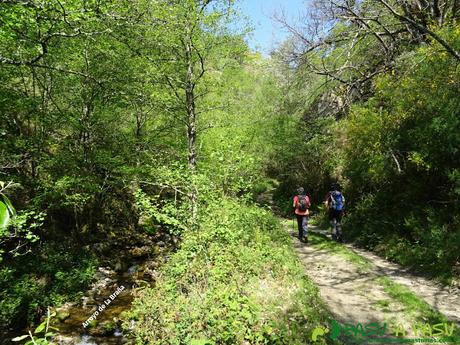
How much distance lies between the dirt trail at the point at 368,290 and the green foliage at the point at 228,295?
2.40 feet

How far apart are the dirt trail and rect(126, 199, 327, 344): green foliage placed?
0.73 meters

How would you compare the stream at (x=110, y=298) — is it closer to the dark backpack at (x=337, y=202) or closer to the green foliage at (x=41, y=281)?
the green foliage at (x=41, y=281)

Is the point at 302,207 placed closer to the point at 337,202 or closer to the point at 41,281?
the point at 337,202

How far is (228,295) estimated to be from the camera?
238 inches

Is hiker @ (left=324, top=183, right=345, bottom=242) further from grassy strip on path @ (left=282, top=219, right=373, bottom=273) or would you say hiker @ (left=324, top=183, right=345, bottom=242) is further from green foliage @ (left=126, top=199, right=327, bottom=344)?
green foliage @ (left=126, top=199, right=327, bottom=344)

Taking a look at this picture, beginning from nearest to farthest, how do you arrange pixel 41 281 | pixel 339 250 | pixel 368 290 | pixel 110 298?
pixel 368 290 → pixel 110 298 → pixel 41 281 → pixel 339 250

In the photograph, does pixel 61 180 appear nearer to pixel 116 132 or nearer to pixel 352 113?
pixel 116 132

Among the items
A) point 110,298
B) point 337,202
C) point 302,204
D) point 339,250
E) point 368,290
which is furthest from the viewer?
point 337,202

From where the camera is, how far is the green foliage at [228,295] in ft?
17.9

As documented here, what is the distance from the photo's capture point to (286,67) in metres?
15.4

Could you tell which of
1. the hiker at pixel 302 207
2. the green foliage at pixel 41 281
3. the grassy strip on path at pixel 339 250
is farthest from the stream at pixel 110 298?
the grassy strip on path at pixel 339 250

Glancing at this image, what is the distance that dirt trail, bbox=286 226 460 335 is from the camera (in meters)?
6.44

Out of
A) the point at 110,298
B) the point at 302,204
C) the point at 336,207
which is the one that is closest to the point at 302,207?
the point at 302,204

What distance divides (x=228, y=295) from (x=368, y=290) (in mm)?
3546
